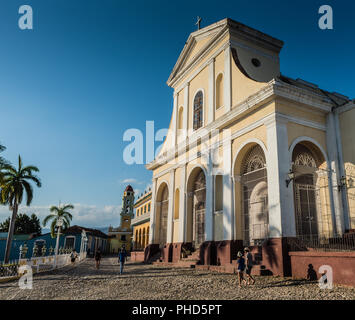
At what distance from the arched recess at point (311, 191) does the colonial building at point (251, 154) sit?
0.04m

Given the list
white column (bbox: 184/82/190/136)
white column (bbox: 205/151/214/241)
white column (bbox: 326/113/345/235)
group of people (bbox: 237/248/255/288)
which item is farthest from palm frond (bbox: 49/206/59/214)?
group of people (bbox: 237/248/255/288)

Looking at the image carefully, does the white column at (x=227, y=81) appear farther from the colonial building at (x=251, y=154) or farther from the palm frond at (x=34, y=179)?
the palm frond at (x=34, y=179)

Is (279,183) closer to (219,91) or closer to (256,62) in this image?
(219,91)

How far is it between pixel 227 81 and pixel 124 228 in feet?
132

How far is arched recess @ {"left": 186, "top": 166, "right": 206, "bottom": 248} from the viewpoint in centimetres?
1656

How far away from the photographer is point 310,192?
12.4 meters

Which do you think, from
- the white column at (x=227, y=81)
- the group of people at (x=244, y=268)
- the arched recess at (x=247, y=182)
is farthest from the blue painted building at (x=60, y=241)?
the group of people at (x=244, y=268)

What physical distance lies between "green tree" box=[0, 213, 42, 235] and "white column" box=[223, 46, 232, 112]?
42.3 m

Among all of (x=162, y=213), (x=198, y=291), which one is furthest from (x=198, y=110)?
(x=198, y=291)

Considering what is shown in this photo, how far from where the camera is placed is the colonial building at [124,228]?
50.3 metres

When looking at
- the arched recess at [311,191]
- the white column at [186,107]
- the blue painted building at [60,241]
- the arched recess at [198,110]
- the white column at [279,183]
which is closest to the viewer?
the white column at [279,183]
